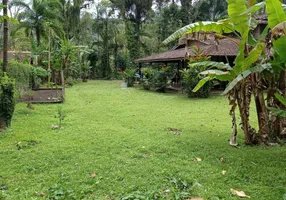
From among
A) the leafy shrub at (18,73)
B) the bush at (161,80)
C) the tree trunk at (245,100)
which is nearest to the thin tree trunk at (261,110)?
the tree trunk at (245,100)

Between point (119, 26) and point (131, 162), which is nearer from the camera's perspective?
point (131, 162)

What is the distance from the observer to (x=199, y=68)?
12.6m

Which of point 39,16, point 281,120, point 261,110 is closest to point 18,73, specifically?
point 261,110

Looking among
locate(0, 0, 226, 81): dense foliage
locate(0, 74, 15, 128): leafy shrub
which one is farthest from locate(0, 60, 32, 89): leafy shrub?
locate(0, 0, 226, 81): dense foliage

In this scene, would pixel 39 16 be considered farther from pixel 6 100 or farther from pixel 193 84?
pixel 6 100

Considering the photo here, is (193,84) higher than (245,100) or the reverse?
higher

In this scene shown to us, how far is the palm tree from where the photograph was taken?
63.4ft

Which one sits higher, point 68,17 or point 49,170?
point 68,17

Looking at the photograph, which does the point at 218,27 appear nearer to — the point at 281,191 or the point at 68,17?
the point at 281,191

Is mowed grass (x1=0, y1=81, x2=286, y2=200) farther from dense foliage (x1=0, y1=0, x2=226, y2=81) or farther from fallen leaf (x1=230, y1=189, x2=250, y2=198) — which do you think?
dense foliage (x1=0, y1=0, x2=226, y2=81)

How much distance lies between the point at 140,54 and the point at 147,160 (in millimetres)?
25391

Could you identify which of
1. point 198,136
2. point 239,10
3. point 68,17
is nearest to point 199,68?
point 198,136

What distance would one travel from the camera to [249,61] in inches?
175

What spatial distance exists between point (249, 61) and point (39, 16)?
1890cm
